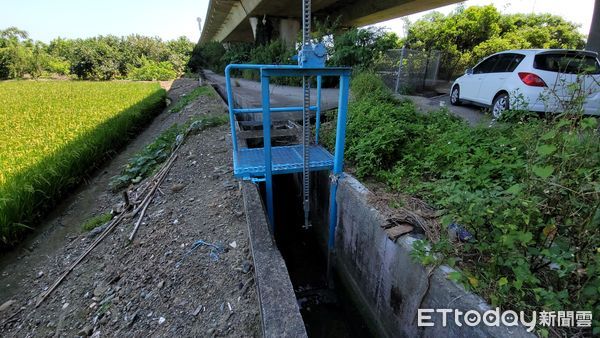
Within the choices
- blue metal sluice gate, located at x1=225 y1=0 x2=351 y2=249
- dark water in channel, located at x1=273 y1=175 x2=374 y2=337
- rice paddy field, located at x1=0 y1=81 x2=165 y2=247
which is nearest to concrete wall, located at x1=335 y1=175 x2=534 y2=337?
dark water in channel, located at x1=273 y1=175 x2=374 y2=337

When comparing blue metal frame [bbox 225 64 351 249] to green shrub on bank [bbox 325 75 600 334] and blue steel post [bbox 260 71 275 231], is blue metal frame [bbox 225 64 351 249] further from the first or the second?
green shrub on bank [bbox 325 75 600 334]

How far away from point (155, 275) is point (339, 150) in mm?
2254

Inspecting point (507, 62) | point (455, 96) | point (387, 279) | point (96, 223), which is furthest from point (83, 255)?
point (455, 96)

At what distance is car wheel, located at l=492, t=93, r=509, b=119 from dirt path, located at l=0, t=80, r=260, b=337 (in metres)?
5.24

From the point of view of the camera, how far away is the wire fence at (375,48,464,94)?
9.44 metres

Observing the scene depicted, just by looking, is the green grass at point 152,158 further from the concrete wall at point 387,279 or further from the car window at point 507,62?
the car window at point 507,62

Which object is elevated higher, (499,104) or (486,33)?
(486,33)

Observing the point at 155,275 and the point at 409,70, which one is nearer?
the point at 155,275

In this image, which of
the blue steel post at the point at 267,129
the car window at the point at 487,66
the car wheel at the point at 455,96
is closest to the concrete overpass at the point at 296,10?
the car wheel at the point at 455,96

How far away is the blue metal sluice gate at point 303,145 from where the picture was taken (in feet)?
9.12

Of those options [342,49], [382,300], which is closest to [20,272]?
[382,300]

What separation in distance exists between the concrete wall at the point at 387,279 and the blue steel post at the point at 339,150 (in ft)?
0.32

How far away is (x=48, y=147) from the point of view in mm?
5492

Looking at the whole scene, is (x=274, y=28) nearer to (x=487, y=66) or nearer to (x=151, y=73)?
(x=487, y=66)
